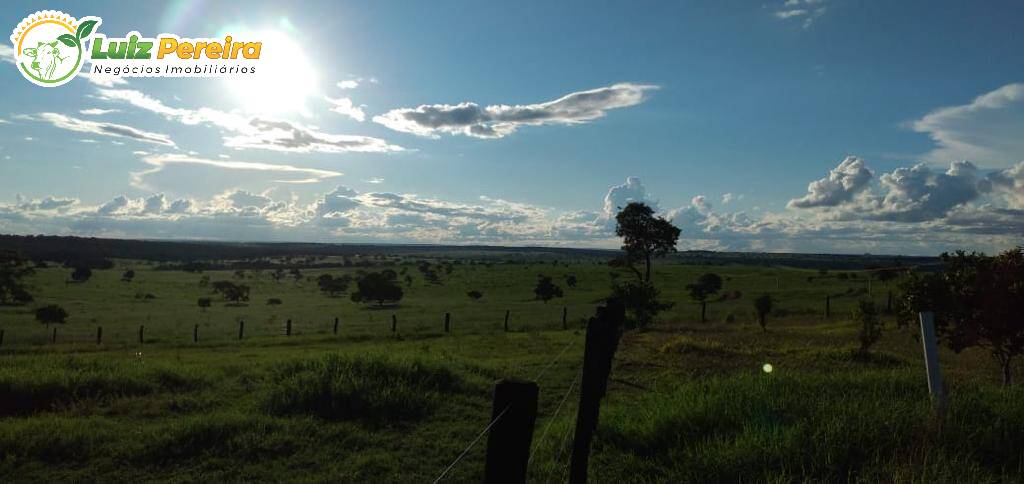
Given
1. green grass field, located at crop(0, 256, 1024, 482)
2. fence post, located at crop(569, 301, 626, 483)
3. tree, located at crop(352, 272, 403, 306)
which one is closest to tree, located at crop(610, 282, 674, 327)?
green grass field, located at crop(0, 256, 1024, 482)

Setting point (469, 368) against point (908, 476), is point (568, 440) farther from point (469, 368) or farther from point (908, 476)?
point (469, 368)

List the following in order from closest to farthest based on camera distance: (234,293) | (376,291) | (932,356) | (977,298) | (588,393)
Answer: (588,393), (932,356), (977,298), (376,291), (234,293)

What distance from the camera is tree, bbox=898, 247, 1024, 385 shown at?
46.7ft

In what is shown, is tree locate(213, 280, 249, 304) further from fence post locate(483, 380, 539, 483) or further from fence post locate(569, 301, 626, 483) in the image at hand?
fence post locate(483, 380, 539, 483)

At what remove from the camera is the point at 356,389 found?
13.4 metres

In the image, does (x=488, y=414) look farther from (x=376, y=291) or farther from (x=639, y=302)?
(x=376, y=291)

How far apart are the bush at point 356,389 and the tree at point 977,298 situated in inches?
483

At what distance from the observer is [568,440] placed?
9.71m

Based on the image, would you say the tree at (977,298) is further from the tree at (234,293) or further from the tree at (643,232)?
the tree at (234,293)

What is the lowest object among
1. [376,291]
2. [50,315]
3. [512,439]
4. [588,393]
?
[50,315]

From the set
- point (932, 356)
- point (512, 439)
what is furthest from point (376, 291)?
point (512, 439)

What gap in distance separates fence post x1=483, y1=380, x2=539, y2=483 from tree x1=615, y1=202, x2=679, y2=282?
50.3m

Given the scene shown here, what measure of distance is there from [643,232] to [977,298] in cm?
3873

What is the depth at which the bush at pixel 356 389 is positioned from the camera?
1287cm
